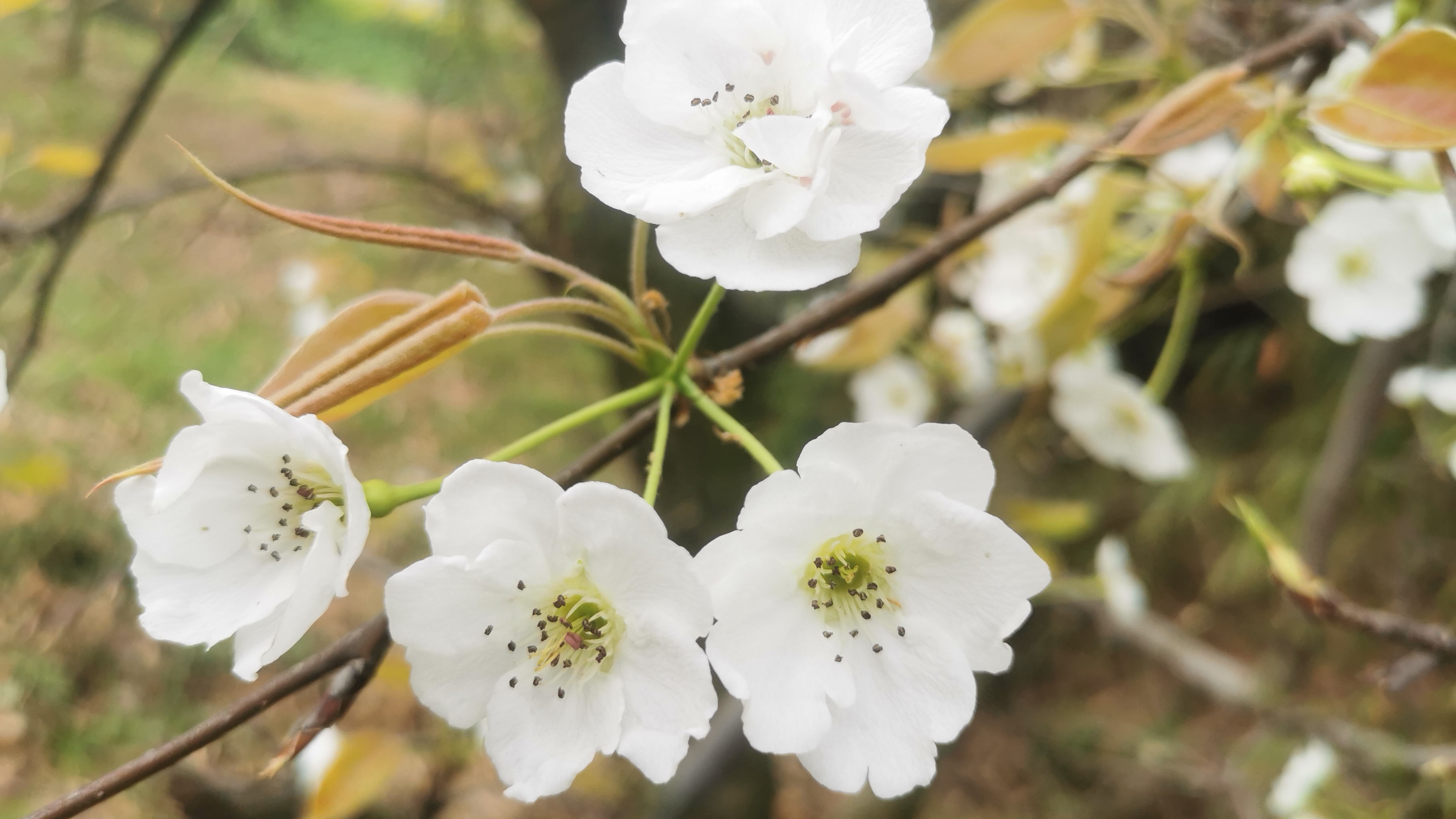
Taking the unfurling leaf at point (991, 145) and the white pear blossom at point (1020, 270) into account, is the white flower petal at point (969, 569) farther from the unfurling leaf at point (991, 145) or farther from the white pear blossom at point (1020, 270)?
the white pear blossom at point (1020, 270)

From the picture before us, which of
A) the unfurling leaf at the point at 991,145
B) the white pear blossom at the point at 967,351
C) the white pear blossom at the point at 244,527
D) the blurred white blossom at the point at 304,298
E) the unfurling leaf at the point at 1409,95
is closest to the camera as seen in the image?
the white pear blossom at the point at 244,527

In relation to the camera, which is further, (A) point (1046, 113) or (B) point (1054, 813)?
(B) point (1054, 813)

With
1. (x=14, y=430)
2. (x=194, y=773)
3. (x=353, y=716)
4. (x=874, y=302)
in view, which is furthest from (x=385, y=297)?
(x=14, y=430)

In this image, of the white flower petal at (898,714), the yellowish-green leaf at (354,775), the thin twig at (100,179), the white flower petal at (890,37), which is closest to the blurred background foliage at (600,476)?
the yellowish-green leaf at (354,775)

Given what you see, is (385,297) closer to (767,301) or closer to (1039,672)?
(767,301)

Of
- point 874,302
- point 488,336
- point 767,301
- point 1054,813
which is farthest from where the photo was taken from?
point 1054,813

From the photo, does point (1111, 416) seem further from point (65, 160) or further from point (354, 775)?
point (65, 160)

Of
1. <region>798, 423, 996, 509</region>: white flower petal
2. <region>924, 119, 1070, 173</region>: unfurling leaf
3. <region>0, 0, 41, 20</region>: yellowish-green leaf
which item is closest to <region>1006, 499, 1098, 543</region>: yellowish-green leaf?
<region>924, 119, 1070, 173</region>: unfurling leaf
